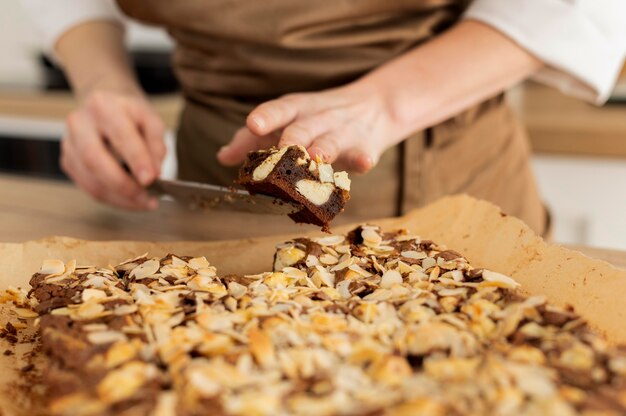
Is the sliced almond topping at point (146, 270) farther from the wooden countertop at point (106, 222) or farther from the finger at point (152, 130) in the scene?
the finger at point (152, 130)

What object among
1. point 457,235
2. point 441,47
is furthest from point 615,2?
point 457,235

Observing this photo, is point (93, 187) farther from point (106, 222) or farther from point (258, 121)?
point (258, 121)

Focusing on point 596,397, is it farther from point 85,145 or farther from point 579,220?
point 579,220

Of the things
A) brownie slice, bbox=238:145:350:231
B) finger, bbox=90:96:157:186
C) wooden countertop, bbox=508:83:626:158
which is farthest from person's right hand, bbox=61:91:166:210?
wooden countertop, bbox=508:83:626:158

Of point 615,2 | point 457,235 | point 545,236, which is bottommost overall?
point 545,236

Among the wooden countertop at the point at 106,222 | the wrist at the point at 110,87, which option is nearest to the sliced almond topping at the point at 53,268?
the wooden countertop at the point at 106,222

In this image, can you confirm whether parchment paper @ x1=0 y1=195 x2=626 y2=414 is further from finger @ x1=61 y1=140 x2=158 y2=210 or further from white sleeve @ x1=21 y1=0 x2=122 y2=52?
white sleeve @ x1=21 y1=0 x2=122 y2=52
